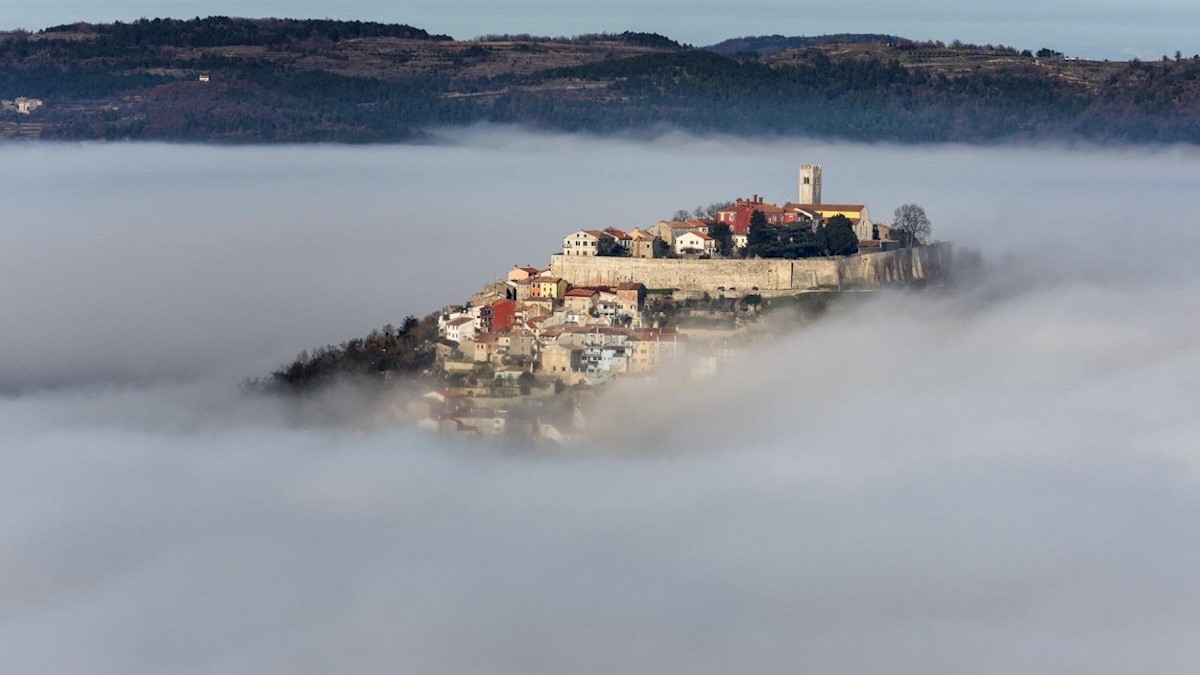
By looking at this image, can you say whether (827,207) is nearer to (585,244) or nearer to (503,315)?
(585,244)

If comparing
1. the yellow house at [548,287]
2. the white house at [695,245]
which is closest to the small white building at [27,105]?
the white house at [695,245]

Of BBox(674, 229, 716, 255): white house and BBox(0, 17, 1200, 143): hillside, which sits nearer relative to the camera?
BBox(674, 229, 716, 255): white house

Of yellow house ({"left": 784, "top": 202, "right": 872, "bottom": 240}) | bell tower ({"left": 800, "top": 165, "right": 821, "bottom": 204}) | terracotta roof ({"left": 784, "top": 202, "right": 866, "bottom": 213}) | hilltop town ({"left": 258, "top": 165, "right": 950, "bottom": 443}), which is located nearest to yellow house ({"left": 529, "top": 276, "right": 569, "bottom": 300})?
hilltop town ({"left": 258, "top": 165, "right": 950, "bottom": 443})

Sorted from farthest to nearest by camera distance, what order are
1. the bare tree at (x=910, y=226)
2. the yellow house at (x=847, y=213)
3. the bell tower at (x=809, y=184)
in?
the bell tower at (x=809, y=184)
the bare tree at (x=910, y=226)
the yellow house at (x=847, y=213)

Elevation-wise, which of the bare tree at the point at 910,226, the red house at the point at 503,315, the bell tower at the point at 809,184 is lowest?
the red house at the point at 503,315

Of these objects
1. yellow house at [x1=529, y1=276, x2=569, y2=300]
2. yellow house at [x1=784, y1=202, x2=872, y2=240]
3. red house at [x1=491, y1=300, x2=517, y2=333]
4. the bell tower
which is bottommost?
red house at [x1=491, y1=300, x2=517, y2=333]

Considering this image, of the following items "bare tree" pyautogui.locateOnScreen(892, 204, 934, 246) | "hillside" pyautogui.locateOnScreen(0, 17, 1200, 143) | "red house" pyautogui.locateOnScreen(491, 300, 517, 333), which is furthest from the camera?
"hillside" pyautogui.locateOnScreen(0, 17, 1200, 143)

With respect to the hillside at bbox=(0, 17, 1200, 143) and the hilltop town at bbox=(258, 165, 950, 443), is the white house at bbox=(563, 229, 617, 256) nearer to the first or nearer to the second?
the hilltop town at bbox=(258, 165, 950, 443)

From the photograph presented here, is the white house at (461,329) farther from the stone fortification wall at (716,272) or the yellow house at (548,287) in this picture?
the stone fortification wall at (716,272)
